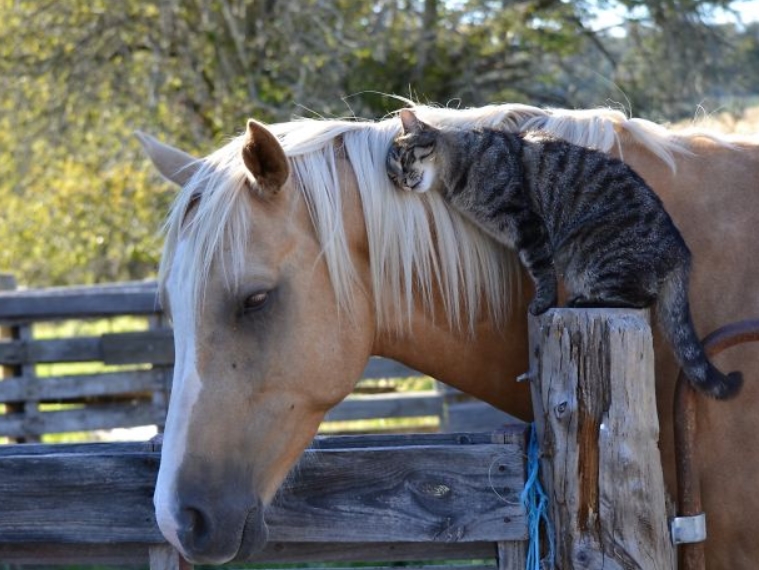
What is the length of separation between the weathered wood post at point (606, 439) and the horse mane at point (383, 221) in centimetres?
47

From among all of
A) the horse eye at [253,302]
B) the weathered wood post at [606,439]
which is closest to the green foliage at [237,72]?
the horse eye at [253,302]

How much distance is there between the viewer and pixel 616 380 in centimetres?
232

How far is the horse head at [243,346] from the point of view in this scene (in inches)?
95.3

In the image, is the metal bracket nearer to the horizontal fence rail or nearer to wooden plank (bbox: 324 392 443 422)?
the horizontal fence rail

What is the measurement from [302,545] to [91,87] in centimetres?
1088

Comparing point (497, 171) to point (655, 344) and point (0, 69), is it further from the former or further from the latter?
point (0, 69)

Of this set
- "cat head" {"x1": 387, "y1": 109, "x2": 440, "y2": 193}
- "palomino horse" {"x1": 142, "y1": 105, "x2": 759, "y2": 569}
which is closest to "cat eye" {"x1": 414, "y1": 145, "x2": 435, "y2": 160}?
"cat head" {"x1": 387, "y1": 109, "x2": 440, "y2": 193}

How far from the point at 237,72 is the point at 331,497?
10238 mm

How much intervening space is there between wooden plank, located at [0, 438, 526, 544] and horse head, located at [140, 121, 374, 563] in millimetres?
169

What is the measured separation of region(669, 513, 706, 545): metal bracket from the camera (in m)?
2.44

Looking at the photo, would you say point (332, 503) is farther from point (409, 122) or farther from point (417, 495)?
point (409, 122)

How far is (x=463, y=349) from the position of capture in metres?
2.85

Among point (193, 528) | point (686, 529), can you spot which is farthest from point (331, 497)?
point (686, 529)

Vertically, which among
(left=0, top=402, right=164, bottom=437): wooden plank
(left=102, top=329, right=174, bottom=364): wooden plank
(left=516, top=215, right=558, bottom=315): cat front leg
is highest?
(left=516, top=215, right=558, bottom=315): cat front leg
